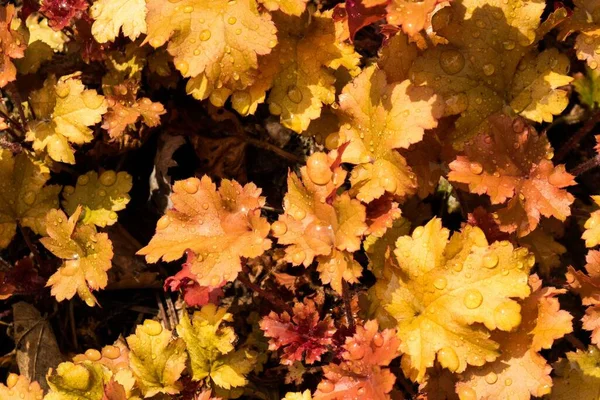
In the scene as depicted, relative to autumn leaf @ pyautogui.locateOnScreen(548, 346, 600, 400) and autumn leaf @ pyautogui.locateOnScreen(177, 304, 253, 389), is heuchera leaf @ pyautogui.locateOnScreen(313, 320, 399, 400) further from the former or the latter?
autumn leaf @ pyautogui.locateOnScreen(548, 346, 600, 400)

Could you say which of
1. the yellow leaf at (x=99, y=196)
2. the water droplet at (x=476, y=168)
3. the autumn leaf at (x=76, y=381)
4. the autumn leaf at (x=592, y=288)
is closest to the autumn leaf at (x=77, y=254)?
the yellow leaf at (x=99, y=196)

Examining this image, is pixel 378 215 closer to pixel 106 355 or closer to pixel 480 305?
pixel 480 305

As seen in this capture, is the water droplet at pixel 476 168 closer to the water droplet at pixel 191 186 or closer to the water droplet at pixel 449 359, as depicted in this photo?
the water droplet at pixel 449 359

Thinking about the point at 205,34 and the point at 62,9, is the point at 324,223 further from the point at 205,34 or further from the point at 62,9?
the point at 62,9

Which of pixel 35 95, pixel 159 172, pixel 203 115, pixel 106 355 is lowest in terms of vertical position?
pixel 106 355

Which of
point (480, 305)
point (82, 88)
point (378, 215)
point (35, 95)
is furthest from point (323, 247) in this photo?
point (35, 95)
